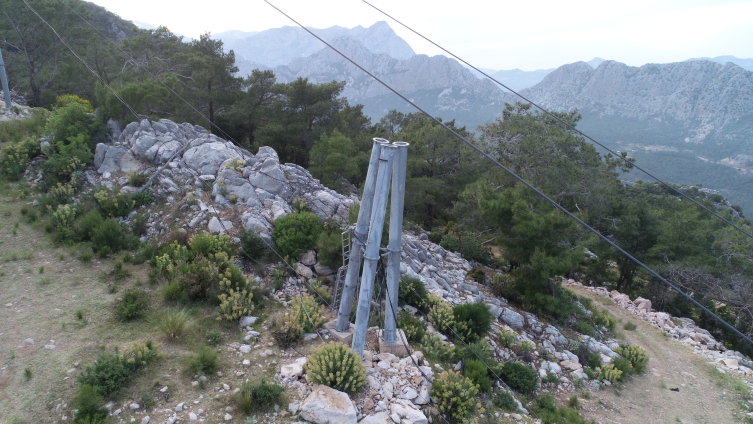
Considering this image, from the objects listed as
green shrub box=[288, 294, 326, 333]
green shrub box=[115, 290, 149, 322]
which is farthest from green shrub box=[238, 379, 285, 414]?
green shrub box=[115, 290, 149, 322]

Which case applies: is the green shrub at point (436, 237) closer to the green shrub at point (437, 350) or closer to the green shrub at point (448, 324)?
the green shrub at point (448, 324)

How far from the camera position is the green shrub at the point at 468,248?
17.3 m

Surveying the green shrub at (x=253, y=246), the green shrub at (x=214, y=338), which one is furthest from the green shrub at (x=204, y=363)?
the green shrub at (x=253, y=246)

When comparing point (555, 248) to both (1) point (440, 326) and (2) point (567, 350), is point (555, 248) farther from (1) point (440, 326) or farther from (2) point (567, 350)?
(1) point (440, 326)

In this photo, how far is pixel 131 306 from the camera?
7.91 m

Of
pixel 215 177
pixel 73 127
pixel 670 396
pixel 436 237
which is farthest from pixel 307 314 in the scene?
pixel 73 127

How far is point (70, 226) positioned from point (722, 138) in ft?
493

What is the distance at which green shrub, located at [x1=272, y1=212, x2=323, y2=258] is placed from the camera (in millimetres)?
10492

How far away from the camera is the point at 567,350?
36.9ft

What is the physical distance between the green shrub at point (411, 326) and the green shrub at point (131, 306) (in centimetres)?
579

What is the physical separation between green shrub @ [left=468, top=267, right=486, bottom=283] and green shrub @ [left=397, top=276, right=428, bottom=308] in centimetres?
511

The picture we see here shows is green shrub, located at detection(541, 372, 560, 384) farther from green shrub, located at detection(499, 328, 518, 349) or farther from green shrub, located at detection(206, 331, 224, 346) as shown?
green shrub, located at detection(206, 331, 224, 346)

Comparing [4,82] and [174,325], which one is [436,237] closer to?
[174,325]

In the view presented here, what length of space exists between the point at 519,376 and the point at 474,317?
1.73 m
